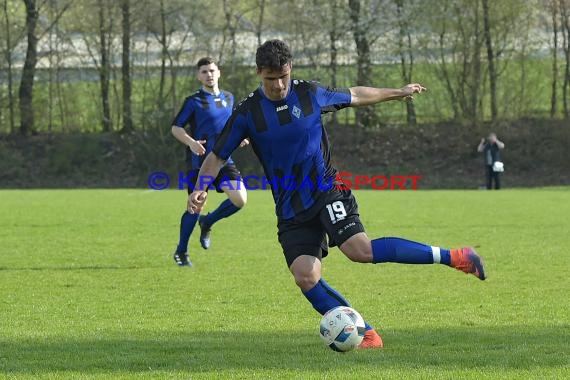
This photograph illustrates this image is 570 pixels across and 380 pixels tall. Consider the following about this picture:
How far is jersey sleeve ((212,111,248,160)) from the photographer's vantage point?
19.4 feet

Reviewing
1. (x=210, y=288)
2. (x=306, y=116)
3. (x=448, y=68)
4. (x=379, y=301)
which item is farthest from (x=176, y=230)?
(x=448, y=68)

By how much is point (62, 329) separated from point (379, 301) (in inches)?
96.2

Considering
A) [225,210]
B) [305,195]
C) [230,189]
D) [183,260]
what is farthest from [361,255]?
[225,210]

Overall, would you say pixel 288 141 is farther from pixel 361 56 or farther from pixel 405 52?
pixel 361 56

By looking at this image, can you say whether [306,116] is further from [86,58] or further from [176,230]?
[86,58]

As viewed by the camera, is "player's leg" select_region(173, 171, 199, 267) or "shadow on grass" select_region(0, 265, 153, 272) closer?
"shadow on grass" select_region(0, 265, 153, 272)

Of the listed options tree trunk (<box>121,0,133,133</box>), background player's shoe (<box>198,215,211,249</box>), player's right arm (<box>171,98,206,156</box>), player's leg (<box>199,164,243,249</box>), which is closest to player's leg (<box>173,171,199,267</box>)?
player's leg (<box>199,164,243,249</box>)

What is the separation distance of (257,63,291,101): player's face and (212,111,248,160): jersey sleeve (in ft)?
0.71

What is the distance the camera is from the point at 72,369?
5.20 m

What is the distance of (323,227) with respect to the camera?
233 inches

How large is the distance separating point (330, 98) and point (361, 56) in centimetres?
3009

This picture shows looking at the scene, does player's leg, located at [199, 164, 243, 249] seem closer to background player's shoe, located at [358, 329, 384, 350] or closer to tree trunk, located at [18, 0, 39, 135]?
background player's shoe, located at [358, 329, 384, 350]

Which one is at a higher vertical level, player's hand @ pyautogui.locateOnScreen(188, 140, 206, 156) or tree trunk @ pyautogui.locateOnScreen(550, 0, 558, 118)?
tree trunk @ pyautogui.locateOnScreen(550, 0, 558, 118)

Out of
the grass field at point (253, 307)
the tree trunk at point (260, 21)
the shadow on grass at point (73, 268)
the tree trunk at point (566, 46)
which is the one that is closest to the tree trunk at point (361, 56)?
the tree trunk at point (260, 21)
